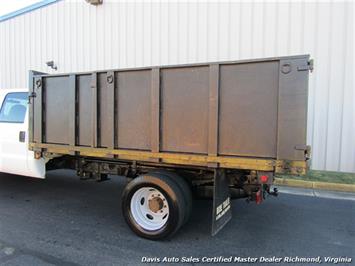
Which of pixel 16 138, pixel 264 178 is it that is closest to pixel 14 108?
pixel 16 138

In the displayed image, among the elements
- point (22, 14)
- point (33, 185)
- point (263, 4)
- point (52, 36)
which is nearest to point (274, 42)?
point (263, 4)

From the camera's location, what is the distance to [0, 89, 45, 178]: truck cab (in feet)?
16.1

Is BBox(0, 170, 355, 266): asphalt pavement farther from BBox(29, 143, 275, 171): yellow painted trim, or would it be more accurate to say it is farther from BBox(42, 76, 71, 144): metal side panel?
BBox(42, 76, 71, 144): metal side panel

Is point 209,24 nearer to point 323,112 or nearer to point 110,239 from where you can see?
point 323,112

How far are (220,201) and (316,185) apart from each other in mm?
4089

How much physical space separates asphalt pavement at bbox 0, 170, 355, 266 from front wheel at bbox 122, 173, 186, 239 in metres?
0.17

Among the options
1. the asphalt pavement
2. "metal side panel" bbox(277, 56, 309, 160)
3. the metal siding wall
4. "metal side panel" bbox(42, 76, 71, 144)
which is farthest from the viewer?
the metal siding wall

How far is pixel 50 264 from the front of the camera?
3.18 metres

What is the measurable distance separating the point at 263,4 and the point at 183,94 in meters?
5.95

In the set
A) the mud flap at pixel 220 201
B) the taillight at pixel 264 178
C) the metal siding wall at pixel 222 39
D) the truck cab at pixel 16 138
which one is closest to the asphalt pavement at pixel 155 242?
the mud flap at pixel 220 201

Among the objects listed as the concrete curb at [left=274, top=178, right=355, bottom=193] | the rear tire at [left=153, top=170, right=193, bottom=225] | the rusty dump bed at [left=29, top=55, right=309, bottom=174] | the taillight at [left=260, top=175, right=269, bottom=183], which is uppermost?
the rusty dump bed at [left=29, top=55, right=309, bottom=174]

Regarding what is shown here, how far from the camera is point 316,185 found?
6.70m

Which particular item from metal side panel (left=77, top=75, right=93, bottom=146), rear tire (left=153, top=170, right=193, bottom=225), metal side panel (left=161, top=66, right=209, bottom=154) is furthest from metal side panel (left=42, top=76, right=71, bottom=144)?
rear tire (left=153, top=170, right=193, bottom=225)

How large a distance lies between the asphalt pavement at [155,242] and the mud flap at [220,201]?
1.08ft
